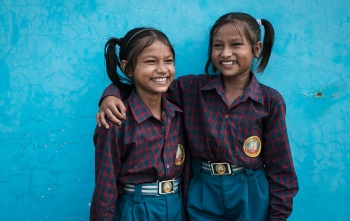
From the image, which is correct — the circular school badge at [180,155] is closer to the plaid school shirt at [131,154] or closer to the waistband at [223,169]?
the plaid school shirt at [131,154]

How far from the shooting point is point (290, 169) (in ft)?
5.93

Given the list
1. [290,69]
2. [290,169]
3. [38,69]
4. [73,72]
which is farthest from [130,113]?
[290,69]

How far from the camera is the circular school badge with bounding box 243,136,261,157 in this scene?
5.98 feet

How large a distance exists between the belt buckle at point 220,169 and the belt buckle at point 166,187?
21 cm

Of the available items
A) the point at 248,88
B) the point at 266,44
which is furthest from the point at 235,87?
the point at 266,44

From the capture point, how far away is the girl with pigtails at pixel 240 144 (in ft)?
5.92

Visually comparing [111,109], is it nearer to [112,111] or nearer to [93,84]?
[112,111]

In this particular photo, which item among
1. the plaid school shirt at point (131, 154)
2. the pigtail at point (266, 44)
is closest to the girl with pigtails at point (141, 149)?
the plaid school shirt at point (131, 154)

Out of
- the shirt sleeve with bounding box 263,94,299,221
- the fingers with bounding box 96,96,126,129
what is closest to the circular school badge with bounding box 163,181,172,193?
the fingers with bounding box 96,96,126,129

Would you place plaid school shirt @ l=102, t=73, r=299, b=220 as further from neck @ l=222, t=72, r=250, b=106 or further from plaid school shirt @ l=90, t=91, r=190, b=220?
plaid school shirt @ l=90, t=91, r=190, b=220

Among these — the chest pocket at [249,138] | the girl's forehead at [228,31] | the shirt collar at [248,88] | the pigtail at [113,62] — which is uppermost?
the girl's forehead at [228,31]

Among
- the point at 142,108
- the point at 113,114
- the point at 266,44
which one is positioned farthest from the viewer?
the point at 266,44

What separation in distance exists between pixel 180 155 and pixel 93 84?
642mm

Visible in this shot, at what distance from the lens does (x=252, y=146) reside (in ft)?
6.01
